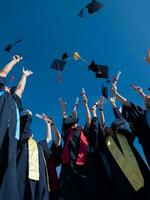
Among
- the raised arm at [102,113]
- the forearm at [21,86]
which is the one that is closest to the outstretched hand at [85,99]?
the raised arm at [102,113]

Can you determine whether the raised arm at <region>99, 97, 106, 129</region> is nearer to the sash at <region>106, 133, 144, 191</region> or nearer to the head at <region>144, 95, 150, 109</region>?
the sash at <region>106, 133, 144, 191</region>

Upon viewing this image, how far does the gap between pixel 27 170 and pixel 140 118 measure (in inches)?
69.0

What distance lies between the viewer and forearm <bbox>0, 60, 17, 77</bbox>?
4332 millimetres

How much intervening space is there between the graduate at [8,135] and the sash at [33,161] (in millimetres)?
555

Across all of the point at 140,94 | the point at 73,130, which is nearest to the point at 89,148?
the point at 73,130

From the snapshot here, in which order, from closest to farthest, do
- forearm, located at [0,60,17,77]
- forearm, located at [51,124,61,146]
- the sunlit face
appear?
1. forearm, located at [0,60,17,77]
2. the sunlit face
3. forearm, located at [51,124,61,146]

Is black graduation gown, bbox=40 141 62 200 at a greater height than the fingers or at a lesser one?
lesser

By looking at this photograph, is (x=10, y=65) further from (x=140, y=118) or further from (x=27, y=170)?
(x=140, y=118)

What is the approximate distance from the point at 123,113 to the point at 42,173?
4.90 feet

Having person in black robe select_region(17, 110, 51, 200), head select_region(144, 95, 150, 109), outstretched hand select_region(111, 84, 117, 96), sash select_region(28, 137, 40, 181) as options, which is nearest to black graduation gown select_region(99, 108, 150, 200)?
head select_region(144, 95, 150, 109)

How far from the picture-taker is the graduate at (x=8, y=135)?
3.62 m

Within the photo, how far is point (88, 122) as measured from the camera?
555 cm

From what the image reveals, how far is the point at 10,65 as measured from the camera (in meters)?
4.55

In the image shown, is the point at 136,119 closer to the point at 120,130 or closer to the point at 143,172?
the point at 120,130
